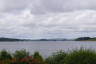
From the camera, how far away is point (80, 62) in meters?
16.4

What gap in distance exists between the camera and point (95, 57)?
16.6 metres

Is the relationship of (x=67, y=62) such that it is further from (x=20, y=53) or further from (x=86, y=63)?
(x=20, y=53)

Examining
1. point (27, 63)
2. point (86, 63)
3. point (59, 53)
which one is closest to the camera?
point (86, 63)

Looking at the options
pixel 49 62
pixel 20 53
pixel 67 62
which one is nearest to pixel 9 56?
pixel 20 53

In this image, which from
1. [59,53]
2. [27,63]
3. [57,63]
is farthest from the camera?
[59,53]

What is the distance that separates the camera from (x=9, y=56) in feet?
70.0

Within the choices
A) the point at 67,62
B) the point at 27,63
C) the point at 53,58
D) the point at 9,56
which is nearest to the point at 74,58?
the point at 67,62

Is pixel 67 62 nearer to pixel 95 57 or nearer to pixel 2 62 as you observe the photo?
pixel 95 57

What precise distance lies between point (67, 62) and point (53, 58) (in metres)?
4.09

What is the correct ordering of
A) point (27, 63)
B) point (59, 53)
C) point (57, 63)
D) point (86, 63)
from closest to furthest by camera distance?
point (86, 63) < point (27, 63) < point (57, 63) < point (59, 53)

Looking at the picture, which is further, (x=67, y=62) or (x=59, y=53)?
(x=59, y=53)

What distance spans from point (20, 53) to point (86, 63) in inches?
236

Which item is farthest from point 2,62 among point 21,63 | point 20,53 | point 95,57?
point 95,57

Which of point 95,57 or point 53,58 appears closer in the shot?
point 95,57
